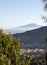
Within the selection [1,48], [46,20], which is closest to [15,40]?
[1,48]

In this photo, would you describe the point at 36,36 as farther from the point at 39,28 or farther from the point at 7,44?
the point at 7,44

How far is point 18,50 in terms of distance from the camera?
420 inches

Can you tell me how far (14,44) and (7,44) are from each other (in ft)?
1.58

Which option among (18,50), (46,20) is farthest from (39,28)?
(18,50)

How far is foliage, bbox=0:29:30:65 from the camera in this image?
32.5ft

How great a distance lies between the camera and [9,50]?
10234 millimetres

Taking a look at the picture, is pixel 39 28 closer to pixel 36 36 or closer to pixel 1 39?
pixel 36 36

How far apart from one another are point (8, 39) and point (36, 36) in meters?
114

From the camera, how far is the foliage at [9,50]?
9906mm

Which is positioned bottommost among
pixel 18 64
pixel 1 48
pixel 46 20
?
pixel 18 64

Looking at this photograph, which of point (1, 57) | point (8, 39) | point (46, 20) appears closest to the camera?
point (1, 57)

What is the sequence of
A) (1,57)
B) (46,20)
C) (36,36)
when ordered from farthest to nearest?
1. (36,36)
2. (46,20)
3. (1,57)

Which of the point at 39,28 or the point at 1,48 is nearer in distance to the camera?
the point at 1,48

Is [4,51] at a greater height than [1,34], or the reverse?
[1,34]
